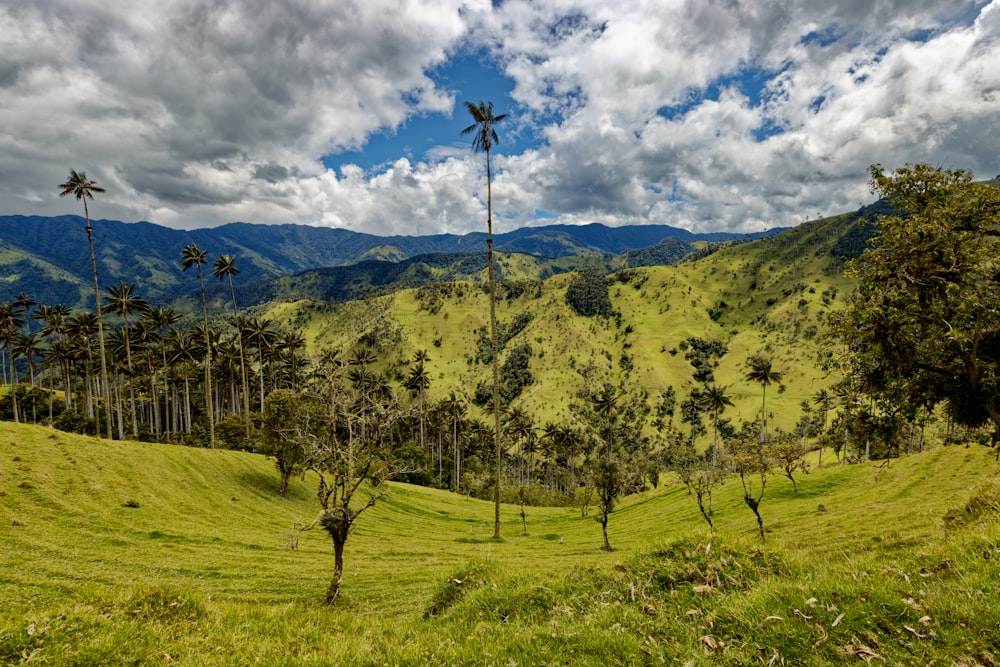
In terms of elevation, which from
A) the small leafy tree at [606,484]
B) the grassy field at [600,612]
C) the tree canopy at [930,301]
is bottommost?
the small leafy tree at [606,484]

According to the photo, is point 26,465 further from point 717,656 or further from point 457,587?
point 717,656

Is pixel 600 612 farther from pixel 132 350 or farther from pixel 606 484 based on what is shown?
pixel 132 350

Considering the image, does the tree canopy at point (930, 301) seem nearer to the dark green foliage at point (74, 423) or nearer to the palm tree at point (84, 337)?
the palm tree at point (84, 337)

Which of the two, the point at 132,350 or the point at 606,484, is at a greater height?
the point at 132,350

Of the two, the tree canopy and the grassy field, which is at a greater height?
the tree canopy

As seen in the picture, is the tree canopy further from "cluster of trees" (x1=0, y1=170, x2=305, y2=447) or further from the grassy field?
"cluster of trees" (x1=0, y1=170, x2=305, y2=447)

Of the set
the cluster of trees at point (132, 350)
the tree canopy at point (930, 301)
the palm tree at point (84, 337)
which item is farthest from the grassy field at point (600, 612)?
the palm tree at point (84, 337)

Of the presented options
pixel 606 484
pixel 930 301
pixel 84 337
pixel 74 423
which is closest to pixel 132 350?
pixel 84 337

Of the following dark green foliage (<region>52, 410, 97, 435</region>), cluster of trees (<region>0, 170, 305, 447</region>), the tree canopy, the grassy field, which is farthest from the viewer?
dark green foliage (<region>52, 410, 97, 435</region>)

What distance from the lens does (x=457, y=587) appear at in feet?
35.3

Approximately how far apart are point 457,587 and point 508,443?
178542 millimetres

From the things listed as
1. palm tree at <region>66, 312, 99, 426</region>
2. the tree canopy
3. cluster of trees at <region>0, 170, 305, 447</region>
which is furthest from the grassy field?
palm tree at <region>66, 312, 99, 426</region>

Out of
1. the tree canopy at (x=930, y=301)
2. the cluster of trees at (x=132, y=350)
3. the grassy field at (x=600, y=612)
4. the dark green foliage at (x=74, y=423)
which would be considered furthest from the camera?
the dark green foliage at (x=74, y=423)

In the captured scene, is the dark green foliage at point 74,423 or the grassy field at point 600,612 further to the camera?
the dark green foliage at point 74,423
